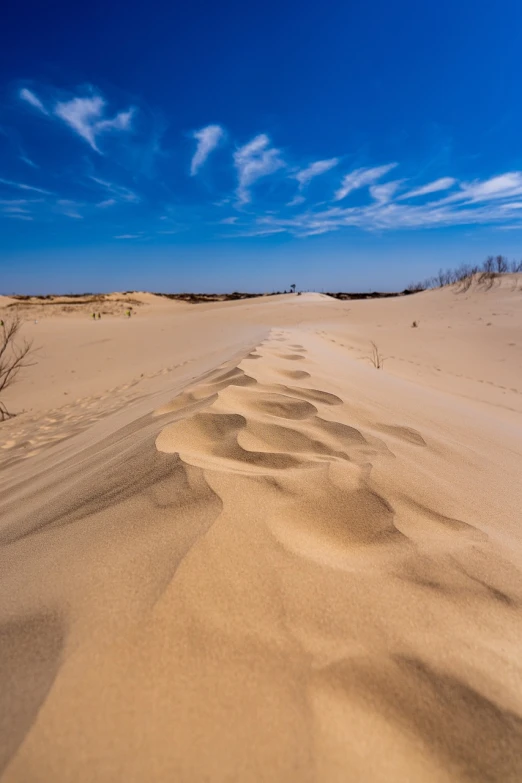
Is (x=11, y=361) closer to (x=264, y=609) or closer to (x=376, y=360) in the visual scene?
(x=376, y=360)

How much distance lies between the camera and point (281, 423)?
158cm

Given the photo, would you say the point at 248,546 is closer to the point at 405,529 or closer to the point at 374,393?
the point at 405,529

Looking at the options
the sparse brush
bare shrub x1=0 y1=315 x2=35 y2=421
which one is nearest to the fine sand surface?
bare shrub x1=0 y1=315 x2=35 y2=421

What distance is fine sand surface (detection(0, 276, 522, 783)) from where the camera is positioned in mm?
523

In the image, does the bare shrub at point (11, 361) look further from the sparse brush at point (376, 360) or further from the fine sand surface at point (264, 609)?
the sparse brush at point (376, 360)

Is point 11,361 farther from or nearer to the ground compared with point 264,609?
nearer to the ground

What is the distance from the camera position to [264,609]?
2.35 feet

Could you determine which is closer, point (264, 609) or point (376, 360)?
point (264, 609)

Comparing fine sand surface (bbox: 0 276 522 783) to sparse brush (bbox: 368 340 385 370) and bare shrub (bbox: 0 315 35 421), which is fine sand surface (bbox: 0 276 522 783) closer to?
bare shrub (bbox: 0 315 35 421)

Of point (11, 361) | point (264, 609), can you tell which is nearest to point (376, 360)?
point (264, 609)

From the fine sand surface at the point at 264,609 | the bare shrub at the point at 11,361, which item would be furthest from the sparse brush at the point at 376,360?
the bare shrub at the point at 11,361

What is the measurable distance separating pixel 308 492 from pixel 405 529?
25 cm

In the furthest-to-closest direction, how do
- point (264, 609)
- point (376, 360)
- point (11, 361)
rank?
point (11, 361), point (376, 360), point (264, 609)

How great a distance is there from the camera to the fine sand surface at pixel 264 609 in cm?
52
